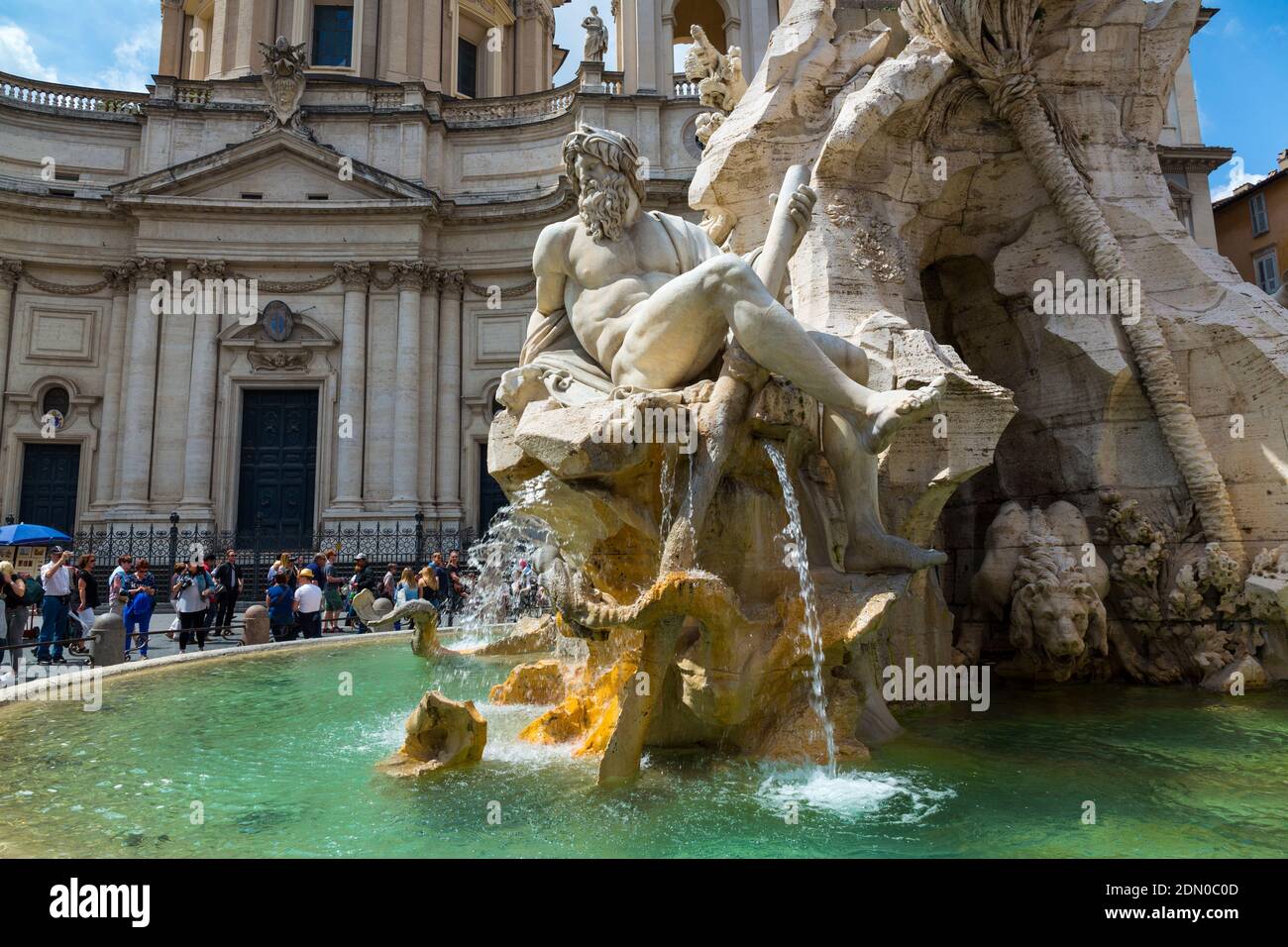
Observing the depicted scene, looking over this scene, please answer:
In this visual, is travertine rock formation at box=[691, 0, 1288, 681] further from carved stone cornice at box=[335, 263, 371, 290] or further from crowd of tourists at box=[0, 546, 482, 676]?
carved stone cornice at box=[335, 263, 371, 290]

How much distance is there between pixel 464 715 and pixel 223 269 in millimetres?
24392

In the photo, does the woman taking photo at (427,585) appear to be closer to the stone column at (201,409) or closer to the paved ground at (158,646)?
the paved ground at (158,646)

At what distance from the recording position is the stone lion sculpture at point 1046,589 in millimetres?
5387

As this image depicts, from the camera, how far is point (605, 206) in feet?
15.3

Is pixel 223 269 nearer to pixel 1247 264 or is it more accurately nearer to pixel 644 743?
pixel 644 743

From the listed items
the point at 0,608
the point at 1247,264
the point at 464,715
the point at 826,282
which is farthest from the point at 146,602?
the point at 1247,264

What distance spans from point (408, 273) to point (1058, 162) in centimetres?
2159

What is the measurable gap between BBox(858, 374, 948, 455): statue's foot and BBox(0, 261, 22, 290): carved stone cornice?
28165mm

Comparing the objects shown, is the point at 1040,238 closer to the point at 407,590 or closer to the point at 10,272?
the point at 407,590

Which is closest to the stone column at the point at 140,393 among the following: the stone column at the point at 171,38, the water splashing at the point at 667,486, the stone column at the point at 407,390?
the stone column at the point at 407,390

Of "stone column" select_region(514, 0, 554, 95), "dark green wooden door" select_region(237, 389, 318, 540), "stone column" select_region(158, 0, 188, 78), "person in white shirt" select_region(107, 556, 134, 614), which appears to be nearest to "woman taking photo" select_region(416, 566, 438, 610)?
"person in white shirt" select_region(107, 556, 134, 614)

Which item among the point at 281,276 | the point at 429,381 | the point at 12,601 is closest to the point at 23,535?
the point at 12,601

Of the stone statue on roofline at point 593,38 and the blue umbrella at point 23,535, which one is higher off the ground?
the stone statue on roofline at point 593,38

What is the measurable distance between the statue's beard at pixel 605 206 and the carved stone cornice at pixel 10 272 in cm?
2635
